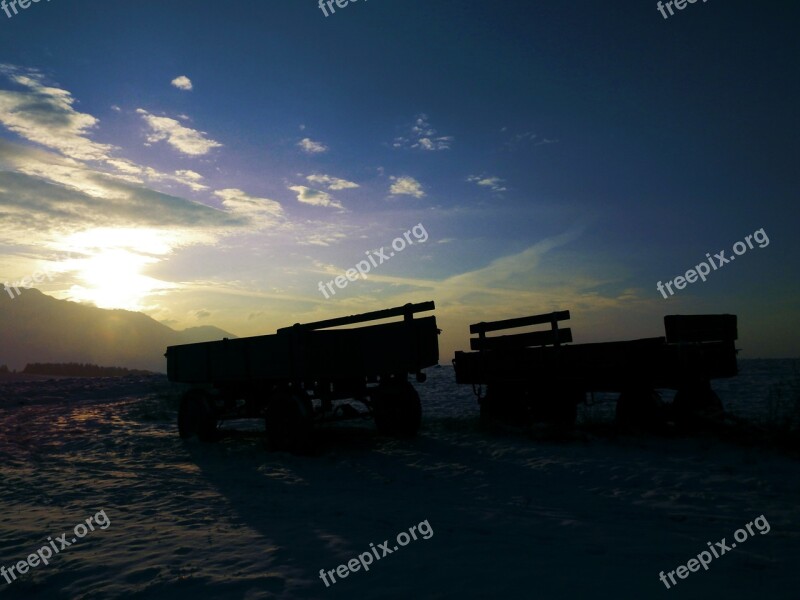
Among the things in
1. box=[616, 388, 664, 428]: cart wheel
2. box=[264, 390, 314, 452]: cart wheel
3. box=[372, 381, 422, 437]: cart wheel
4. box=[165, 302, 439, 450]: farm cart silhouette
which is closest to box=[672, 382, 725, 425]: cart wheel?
box=[616, 388, 664, 428]: cart wheel

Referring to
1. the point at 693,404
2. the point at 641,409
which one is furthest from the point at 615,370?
the point at 693,404

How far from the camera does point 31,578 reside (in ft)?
13.0

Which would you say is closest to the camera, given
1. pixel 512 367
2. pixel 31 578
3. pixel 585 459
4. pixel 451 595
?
pixel 451 595

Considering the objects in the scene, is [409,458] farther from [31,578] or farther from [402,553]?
[31,578]

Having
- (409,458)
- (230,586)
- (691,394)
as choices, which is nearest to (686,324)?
(691,394)

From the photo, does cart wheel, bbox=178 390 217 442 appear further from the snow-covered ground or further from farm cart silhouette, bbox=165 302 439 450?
the snow-covered ground

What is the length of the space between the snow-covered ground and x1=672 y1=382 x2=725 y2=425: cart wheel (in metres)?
0.76

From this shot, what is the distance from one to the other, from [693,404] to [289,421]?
7.01m

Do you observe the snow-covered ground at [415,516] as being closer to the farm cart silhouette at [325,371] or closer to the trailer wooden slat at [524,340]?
the farm cart silhouette at [325,371]

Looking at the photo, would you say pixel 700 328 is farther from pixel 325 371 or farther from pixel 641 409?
pixel 325 371

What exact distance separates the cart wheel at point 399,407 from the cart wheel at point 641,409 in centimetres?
366

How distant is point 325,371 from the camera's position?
9.30 metres

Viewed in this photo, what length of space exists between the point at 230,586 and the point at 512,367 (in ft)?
26.9

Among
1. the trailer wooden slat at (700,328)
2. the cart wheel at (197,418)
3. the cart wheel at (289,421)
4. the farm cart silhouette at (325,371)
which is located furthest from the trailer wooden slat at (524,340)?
the cart wheel at (197,418)
